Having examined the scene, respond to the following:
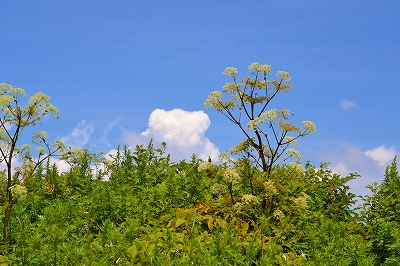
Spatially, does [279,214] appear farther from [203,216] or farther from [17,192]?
[17,192]

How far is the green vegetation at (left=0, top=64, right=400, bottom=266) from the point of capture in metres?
6.45

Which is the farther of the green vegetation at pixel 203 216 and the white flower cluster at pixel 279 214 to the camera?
the white flower cluster at pixel 279 214

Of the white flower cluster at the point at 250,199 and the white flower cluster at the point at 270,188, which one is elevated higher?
the white flower cluster at the point at 270,188

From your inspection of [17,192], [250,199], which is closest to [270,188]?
[250,199]

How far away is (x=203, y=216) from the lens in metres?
8.59

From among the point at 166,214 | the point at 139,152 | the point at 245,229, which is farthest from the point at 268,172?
the point at 139,152

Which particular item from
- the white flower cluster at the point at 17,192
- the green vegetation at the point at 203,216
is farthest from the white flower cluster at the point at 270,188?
the white flower cluster at the point at 17,192

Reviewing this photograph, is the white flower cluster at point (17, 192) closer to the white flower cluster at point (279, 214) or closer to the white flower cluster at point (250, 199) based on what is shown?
the white flower cluster at point (250, 199)

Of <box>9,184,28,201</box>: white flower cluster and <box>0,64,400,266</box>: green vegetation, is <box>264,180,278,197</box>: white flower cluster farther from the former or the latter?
<box>9,184,28,201</box>: white flower cluster

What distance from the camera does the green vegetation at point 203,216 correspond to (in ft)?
21.1

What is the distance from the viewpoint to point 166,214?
907 centimetres

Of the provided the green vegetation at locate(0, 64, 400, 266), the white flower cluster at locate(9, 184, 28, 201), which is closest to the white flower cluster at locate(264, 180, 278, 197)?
the green vegetation at locate(0, 64, 400, 266)

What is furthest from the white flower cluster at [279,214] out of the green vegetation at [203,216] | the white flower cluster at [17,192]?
the white flower cluster at [17,192]

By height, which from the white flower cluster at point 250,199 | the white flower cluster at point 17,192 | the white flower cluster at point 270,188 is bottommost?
the white flower cluster at point 17,192
